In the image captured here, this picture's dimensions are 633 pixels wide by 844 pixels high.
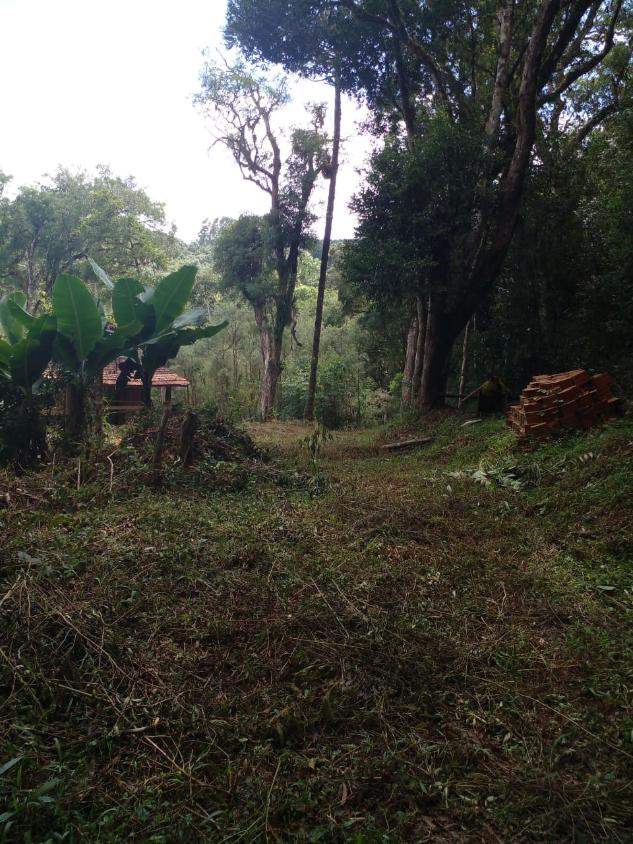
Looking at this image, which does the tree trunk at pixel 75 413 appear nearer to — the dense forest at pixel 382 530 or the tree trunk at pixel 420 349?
the dense forest at pixel 382 530

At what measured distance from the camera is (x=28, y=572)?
3414mm

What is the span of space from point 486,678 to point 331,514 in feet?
8.96

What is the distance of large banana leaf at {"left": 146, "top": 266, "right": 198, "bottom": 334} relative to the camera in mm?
8172

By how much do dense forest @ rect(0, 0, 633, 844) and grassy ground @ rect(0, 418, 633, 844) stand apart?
0.05 feet

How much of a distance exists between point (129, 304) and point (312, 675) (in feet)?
22.4

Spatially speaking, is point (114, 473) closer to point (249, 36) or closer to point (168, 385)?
point (168, 385)

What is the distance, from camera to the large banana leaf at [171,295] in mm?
8172

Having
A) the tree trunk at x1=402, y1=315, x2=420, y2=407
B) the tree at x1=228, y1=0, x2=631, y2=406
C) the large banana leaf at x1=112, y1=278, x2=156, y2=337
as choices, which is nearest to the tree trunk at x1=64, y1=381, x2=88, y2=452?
the large banana leaf at x1=112, y1=278, x2=156, y2=337

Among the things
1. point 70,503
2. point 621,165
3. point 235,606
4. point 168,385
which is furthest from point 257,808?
point 168,385

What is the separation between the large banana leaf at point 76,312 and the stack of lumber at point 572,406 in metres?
5.98

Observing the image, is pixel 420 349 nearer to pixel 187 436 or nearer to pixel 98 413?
pixel 187 436

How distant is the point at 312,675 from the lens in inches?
111

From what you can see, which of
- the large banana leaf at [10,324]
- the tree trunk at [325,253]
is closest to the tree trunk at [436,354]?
the tree trunk at [325,253]

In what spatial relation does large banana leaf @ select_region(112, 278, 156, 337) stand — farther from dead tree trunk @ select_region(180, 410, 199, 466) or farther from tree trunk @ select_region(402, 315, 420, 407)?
tree trunk @ select_region(402, 315, 420, 407)
